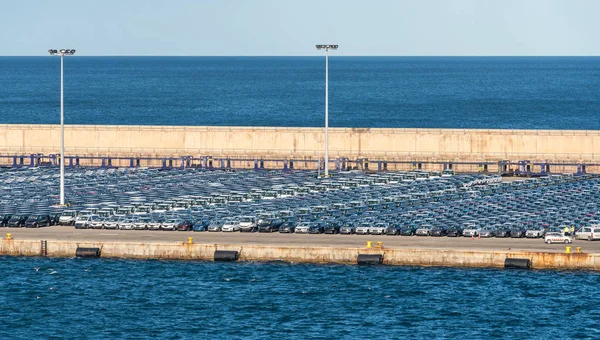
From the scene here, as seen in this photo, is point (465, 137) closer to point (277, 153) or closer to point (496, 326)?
point (277, 153)

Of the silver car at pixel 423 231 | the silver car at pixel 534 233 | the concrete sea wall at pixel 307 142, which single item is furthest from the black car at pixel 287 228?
the concrete sea wall at pixel 307 142

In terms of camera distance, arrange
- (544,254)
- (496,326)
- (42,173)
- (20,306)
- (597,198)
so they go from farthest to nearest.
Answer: (42,173), (597,198), (544,254), (20,306), (496,326)

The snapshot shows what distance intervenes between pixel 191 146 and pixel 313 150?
46.2ft

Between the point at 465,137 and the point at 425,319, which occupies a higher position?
the point at 465,137

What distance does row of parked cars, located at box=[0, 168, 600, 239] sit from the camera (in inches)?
3947

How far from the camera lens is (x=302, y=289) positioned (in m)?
86.3

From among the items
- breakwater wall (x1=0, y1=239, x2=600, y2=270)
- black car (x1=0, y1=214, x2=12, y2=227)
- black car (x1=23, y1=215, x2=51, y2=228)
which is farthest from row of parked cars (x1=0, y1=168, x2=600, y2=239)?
breakwater wall (x1=0, y1=239, x2=600, y2=270)

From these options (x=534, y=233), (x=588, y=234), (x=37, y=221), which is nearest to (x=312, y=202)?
(x=534, y=233)

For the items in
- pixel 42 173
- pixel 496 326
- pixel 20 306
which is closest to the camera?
pixel 496 326

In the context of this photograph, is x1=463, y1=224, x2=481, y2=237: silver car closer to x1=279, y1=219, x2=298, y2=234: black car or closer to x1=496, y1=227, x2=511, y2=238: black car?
x1=496, y1=227, x2=511, y2=238: black car

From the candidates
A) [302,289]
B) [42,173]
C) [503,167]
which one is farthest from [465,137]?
[302,289]

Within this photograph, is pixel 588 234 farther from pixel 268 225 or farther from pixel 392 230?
pixel 268 225

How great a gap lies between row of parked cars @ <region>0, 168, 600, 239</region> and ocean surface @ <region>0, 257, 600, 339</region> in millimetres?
8113

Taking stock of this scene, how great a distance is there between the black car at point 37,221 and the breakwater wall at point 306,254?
537 centimetres
